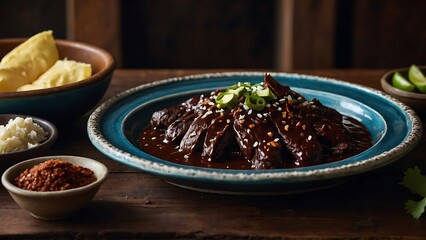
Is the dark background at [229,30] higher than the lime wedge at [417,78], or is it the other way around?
the lime wedge at [417,78]

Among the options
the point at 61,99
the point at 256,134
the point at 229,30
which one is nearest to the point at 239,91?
the point at 256,134

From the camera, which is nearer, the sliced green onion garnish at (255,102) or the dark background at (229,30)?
the sliced green onion garnish at (255,102)

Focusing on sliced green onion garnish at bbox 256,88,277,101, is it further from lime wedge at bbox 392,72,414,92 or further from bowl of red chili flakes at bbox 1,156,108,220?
lime wedge at bbox 392,72,414,92

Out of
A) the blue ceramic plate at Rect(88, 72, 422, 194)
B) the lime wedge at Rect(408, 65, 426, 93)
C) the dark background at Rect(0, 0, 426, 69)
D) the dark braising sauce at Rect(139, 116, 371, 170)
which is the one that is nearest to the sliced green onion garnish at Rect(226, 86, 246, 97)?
the dark braising sauce at Rect(139, 116, 371, 170)

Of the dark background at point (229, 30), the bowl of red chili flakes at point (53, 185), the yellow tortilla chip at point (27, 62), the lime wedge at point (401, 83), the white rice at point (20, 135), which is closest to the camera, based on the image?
the bowl of red chili flakes at point (53, 185)

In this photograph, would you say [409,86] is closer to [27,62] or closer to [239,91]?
[239,91]

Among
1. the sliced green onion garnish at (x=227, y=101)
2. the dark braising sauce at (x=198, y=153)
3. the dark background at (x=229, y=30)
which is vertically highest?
the sliced green onion garnish at (x=227, y=101)

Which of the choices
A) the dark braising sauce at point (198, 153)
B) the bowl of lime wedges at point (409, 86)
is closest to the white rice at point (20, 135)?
the dark braising sauce at point (198, 153)

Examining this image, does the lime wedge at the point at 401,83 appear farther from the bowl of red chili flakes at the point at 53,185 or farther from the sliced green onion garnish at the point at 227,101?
the bowl of red chili flakes at the point at 53,185
